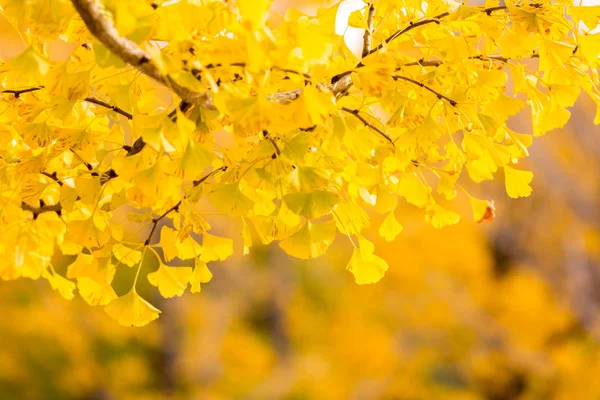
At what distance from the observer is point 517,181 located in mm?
497

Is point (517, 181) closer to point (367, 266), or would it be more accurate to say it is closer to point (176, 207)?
point (367, 266)

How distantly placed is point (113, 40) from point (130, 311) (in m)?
0.22

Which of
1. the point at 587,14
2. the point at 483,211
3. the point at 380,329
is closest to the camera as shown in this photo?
the point at 587,14

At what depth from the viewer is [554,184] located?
7.98ft

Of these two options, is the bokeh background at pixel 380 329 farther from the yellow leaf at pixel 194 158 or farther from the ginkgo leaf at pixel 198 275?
the yellow leaf at pixel 194 158

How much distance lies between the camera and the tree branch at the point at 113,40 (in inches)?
13.8

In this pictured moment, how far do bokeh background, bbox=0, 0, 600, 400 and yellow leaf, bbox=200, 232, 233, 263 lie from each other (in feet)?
7.90

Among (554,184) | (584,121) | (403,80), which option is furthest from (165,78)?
(584,121)

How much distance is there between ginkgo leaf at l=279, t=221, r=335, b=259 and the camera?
1.47 feet

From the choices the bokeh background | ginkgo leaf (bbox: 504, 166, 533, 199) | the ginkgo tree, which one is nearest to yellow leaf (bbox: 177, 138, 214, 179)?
the ginkgo tree

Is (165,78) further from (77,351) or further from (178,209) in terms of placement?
(77,351)

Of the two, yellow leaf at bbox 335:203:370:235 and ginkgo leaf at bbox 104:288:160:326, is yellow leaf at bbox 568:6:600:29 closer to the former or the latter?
yellow leaf at bbox 335:203:370:235

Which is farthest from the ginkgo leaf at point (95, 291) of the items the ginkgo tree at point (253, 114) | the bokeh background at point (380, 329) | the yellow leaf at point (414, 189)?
the bokeh background at point (380, 329)

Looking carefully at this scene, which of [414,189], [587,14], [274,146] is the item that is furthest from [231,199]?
[587,14]
